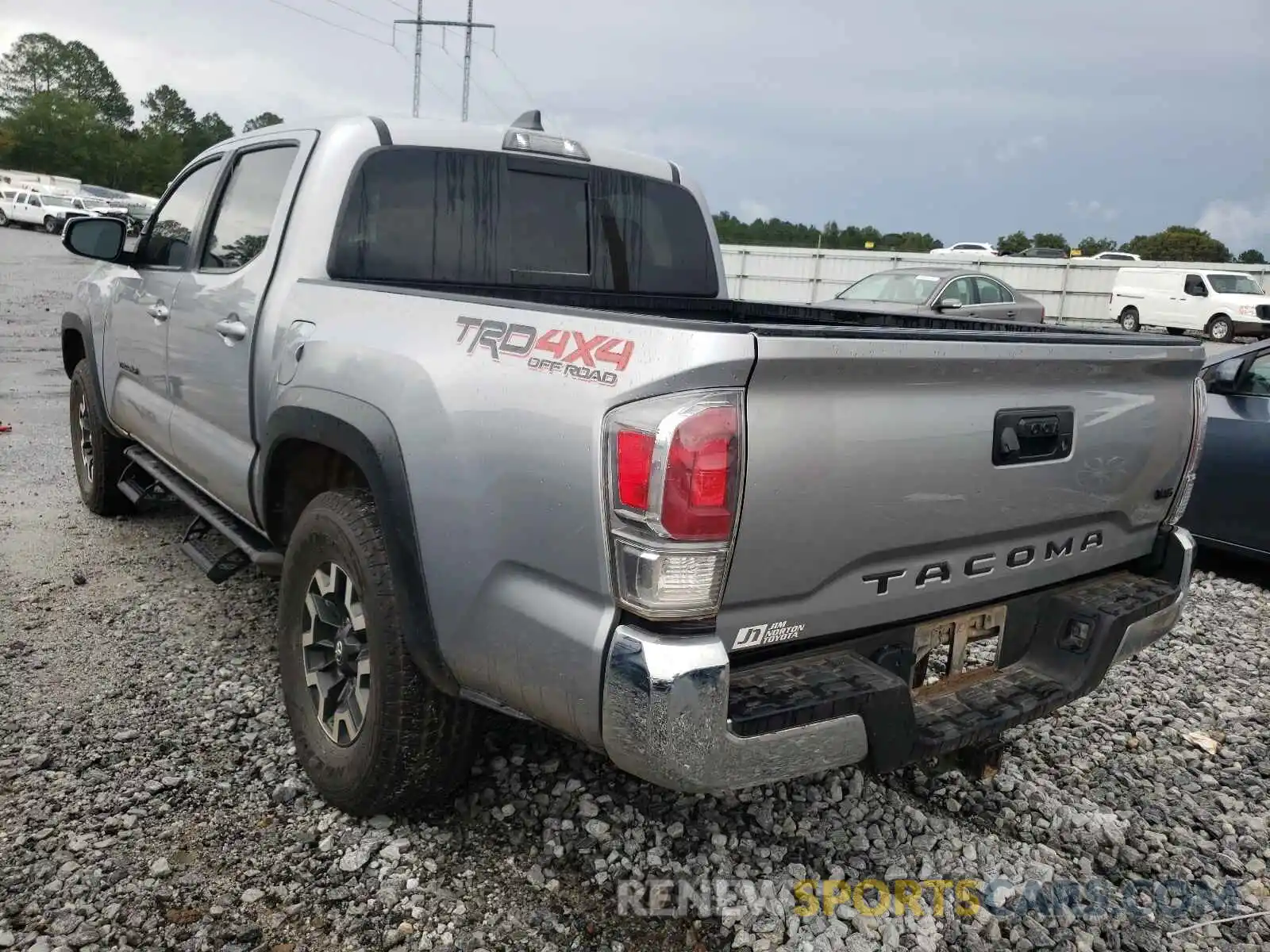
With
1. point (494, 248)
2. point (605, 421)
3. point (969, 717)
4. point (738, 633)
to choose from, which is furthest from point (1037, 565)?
point (494, 248)

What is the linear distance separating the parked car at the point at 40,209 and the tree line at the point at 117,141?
40.4 feet

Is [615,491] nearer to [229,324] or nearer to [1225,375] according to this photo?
[229,324]

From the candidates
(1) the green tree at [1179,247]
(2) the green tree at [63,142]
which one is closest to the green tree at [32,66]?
(2) the green tree at [63,142]

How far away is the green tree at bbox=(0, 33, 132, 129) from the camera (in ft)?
354

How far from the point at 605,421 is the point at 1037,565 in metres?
1.33

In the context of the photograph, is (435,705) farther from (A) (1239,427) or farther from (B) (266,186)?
(A) (1239,427)

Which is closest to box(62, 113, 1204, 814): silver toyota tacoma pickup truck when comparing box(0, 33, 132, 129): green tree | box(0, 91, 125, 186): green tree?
box(0, 91, 125, 186): green tree

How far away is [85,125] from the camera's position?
92.8 m

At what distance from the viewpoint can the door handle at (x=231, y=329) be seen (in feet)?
11.3

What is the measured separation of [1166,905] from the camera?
2773 millimetres

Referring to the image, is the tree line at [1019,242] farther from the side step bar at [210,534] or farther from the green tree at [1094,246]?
the side step bar at [210,534]

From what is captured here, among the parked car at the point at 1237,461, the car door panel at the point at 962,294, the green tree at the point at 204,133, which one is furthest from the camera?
the green tree at the point at 204,133

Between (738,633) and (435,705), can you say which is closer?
(738,633)

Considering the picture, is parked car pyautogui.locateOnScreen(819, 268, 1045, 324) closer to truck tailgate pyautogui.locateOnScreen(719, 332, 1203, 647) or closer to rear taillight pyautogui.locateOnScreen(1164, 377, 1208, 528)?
rear taillight pyautogui.locateOnScreen(1164, 377, 1208, 528)
